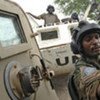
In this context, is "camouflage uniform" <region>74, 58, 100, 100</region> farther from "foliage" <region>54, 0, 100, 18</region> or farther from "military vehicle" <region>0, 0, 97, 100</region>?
"foliage" <region>54, 0, 100, 18</region>

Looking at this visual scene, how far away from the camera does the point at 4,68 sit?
10.3 feet

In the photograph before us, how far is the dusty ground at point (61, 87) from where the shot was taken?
9.68 meters

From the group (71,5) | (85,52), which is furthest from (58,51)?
(71,5)

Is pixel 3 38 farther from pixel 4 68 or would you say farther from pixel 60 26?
pixel 60 26

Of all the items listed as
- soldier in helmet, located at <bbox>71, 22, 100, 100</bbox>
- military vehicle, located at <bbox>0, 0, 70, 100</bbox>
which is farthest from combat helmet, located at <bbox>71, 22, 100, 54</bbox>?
military vehicle, located at <bbox>0, 0, 70, 100</bbox>

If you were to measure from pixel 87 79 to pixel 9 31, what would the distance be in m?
0.85

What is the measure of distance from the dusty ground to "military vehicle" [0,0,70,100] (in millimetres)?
5258

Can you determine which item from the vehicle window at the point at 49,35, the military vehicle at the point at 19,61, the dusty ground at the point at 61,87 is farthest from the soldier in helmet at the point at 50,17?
the military vehicle at the point at 19,61

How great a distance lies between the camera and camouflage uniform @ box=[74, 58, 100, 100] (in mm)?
3031

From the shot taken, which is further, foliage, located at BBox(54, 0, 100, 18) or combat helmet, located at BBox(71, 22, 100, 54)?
foliage, located at BBox(54, 0, 100, 18)

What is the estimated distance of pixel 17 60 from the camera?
350 cm

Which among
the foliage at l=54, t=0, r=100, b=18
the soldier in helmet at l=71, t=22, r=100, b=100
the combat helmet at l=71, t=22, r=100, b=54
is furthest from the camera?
the foliage at l=54, t=0, r=100, b=18

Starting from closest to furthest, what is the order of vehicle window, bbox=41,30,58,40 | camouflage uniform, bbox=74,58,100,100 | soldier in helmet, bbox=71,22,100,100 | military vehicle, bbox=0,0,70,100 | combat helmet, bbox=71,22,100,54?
1. camouflage uniform, bbox=74,58,100,100
2. military vehicle, bbox=0,0,70,100
3. soldier in helmet, bbox=71,22,100,100
4. combat helmet, bbox=71,22,100,54
5. vehicle window, bbox=41,30,58,40

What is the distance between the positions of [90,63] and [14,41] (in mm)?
706
